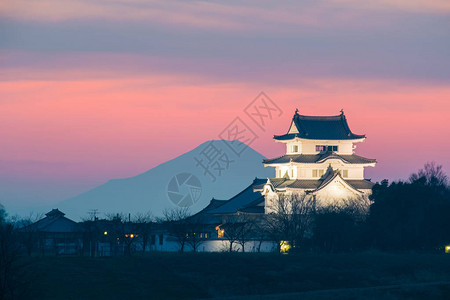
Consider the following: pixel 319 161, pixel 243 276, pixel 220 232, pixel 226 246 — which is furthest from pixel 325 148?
pixel 243 276

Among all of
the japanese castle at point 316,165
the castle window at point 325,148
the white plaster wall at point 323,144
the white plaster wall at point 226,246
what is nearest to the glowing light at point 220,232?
the white plaster wall at point 226,246

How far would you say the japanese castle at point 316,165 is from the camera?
8212 cm

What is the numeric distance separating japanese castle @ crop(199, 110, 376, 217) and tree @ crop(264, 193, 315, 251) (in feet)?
8.38

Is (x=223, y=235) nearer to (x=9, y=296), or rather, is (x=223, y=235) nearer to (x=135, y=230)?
(x=135, y=230)

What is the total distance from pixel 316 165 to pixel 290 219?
1220cm

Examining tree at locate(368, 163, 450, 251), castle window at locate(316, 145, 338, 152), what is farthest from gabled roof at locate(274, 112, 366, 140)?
tree at locate(368, 163, 450, 251)

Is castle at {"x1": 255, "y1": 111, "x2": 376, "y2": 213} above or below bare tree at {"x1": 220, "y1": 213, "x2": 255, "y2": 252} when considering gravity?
above

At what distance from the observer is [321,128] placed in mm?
87562

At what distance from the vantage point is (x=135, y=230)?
76.9 metres

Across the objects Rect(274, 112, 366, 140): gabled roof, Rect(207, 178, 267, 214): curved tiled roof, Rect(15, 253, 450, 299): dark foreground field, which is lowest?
Rect(15, 253, 450, 299): dark foreground field

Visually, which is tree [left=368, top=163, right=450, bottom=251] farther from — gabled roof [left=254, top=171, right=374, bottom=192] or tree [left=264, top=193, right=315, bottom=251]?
gabled roof [left=254, top=171, right=374, bottom=192]

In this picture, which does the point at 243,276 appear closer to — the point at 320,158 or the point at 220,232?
the point at 220,232

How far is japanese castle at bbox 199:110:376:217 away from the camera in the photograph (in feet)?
269

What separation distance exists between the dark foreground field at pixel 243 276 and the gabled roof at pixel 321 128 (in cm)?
2688
